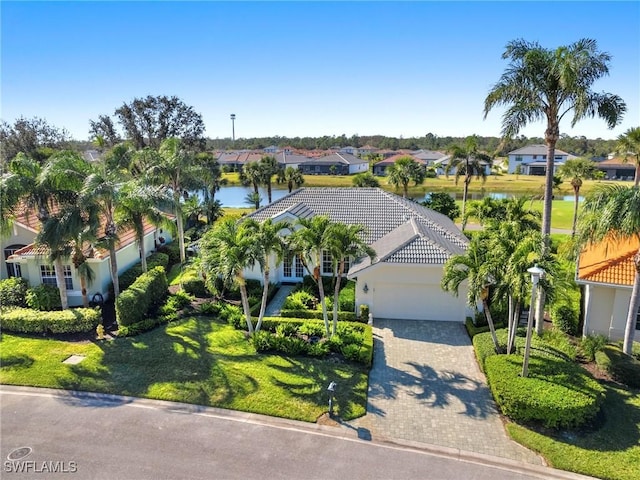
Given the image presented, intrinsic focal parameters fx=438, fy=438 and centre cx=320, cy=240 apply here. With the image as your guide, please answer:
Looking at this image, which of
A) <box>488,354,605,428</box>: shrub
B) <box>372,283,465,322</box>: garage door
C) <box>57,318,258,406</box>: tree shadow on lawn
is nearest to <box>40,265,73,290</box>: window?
<box>57,318,258,406</box>: tree shadow on lawn

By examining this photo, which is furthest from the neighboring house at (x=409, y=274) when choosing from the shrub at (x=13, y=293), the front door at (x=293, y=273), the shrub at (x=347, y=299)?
the shrub at (x=13, y=293)

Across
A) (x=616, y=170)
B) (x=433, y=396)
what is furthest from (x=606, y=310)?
(x=616, y=170)

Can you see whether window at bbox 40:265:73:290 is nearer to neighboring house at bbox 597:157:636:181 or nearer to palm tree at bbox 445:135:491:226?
palm tree at bbox 445:135:491:226

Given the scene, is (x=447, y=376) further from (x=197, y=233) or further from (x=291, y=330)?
(x=197, y=233)

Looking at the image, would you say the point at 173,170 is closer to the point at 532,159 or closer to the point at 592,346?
the point at 592,346

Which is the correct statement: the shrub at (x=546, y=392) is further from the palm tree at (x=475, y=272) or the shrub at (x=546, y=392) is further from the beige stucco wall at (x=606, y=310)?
the beige stucco wall at (x=606, y=310)
